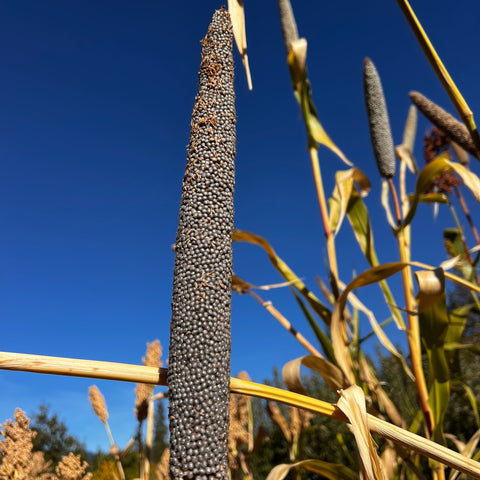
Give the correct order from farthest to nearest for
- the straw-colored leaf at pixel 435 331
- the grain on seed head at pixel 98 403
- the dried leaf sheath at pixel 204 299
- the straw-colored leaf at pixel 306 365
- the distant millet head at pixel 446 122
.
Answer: the grain on seed head at pixel 98 403
the distant millet head at pixel 446 122
the straw-colored leaf at pixel 435 331
the straw-colored leaf at pixel 306 365
the dried leaf sheath at pixel 204 299

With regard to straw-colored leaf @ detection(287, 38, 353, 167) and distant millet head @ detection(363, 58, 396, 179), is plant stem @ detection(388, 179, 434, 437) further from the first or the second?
straw-colored leaf @ detection(287, 38, 353, 167)

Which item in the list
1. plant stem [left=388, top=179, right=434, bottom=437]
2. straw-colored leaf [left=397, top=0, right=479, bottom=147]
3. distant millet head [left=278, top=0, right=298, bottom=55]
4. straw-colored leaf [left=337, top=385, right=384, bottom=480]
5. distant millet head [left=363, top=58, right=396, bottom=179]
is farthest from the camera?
distant millet head [left=278, top=0, right=298, bottom=55]

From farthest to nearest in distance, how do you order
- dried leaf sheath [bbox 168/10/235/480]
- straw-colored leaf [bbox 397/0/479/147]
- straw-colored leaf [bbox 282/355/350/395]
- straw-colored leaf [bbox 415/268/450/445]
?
straw-colored leaf [bbox 415/268/450/445], straw-colored leaf [bbox 282/355/350/395], straw-colored leaf [bbox 397/0/479/147], dried leaf sheath [bbox 168/10/235/480]

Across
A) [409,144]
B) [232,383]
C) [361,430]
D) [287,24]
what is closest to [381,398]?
[361,430]

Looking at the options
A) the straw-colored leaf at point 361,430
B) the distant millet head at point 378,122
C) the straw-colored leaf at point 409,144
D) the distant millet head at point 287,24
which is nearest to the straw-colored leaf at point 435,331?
the straw-colored leaf at point 361,430

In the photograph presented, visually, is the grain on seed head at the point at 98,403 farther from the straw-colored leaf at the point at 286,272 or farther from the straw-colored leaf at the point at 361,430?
the straw-colored leaf at the point at 361,430

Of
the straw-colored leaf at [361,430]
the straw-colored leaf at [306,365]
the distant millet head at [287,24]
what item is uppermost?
the distant millet head at [287,24]

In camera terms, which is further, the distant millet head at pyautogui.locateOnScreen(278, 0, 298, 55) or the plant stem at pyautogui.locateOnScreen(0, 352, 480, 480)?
the distant millet head at pyautogui.locateOnScreen(278, 0, 298, 55)

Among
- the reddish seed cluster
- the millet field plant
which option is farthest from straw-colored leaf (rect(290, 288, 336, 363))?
the reddish seed cluster
